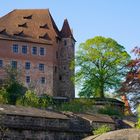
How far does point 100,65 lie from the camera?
7075cm

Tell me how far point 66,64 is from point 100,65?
25.0ft

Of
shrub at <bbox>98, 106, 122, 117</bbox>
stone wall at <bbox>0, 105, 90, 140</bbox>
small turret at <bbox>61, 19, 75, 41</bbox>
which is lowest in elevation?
stone wall at <bbox>0, 105, 90, 140</bbox>

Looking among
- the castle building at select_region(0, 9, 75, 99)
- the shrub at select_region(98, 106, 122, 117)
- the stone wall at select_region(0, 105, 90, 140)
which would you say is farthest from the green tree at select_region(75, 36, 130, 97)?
the stone wall at select_region(0, 105, 90, 140)

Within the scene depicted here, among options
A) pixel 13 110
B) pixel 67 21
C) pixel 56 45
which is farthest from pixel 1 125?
pixel 67 21

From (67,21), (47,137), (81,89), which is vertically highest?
(67,21)

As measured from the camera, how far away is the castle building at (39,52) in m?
72.7

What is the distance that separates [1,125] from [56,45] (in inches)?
1983

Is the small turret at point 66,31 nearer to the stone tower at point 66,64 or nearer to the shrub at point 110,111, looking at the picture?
the stone tower at point 66,64

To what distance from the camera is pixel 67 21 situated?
8212 centimetres

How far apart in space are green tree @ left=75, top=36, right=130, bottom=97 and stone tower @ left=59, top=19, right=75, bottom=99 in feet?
14.0

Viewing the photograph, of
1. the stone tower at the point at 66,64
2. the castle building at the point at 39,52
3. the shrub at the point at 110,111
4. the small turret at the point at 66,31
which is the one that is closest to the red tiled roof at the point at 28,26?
the castle building at the point at 39,52

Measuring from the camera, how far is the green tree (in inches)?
2731

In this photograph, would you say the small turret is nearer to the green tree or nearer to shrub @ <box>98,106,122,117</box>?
the green tree

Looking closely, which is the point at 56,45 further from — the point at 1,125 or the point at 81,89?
the point at 1,125
